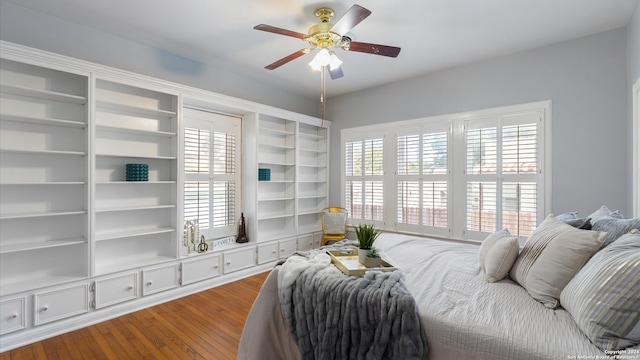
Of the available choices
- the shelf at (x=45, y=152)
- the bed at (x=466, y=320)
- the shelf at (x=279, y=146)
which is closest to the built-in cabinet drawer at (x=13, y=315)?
the shelf at (x=45, y=152)

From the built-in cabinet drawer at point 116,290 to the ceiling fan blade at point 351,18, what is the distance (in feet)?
9.69

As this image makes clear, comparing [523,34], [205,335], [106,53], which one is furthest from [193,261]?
[523,34]

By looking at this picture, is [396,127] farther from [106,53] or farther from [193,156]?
[106,53]

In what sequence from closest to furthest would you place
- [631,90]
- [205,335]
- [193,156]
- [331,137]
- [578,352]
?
1. [578,352]
2. [205,335]
3. [631,90]
4. [193,156]
5. [331,137]

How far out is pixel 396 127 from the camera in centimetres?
438

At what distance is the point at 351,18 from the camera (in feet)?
6.88

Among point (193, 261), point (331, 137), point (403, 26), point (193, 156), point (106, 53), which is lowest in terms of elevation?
point (193, 261)

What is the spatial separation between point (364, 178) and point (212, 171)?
7.52ft

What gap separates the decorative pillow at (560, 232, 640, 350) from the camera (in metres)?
1.06

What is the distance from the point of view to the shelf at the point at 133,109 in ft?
9.58

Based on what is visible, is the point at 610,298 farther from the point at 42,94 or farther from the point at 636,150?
the point at 42,94

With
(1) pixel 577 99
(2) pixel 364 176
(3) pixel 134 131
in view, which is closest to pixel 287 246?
(2) pixel 364 176

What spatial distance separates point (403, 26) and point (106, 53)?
2951mm

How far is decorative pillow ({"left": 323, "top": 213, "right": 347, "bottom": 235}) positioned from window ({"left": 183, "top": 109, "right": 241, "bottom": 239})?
4.44 ft
